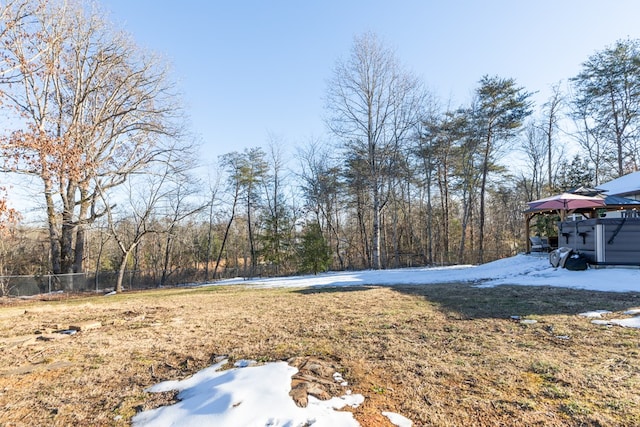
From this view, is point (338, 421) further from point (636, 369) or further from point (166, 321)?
point (166, 321)

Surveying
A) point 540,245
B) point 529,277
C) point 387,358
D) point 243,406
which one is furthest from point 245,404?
point 540,245

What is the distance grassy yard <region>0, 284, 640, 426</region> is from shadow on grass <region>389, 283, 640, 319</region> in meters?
0.04

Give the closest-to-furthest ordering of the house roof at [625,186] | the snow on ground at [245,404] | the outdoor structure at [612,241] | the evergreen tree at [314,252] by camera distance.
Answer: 1. the snow on ground at [245,404]
2. the outdoor structure at [612,241]
3. the house roof at [625,186]
4. the evergreen tree at [314,252]

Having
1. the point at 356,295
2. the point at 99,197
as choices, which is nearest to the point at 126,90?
the point at 99,197

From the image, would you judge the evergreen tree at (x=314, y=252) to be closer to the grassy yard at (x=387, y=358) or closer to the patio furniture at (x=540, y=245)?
the patio furniture at (x=540, y=245)

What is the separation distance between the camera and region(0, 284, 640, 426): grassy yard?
2.12 meters

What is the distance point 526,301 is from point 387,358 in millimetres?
4194

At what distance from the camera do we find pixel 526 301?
592 centimetres

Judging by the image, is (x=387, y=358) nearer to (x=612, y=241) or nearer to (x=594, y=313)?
(x=594, y=313)

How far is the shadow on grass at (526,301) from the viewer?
5.05 meters

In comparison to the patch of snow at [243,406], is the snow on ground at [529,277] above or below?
below

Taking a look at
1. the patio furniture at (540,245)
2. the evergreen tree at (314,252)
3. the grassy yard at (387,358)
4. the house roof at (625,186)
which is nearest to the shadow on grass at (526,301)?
the grassy yard at (387,358)

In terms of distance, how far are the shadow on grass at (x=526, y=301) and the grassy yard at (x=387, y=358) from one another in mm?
45

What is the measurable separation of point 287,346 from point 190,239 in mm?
23175
